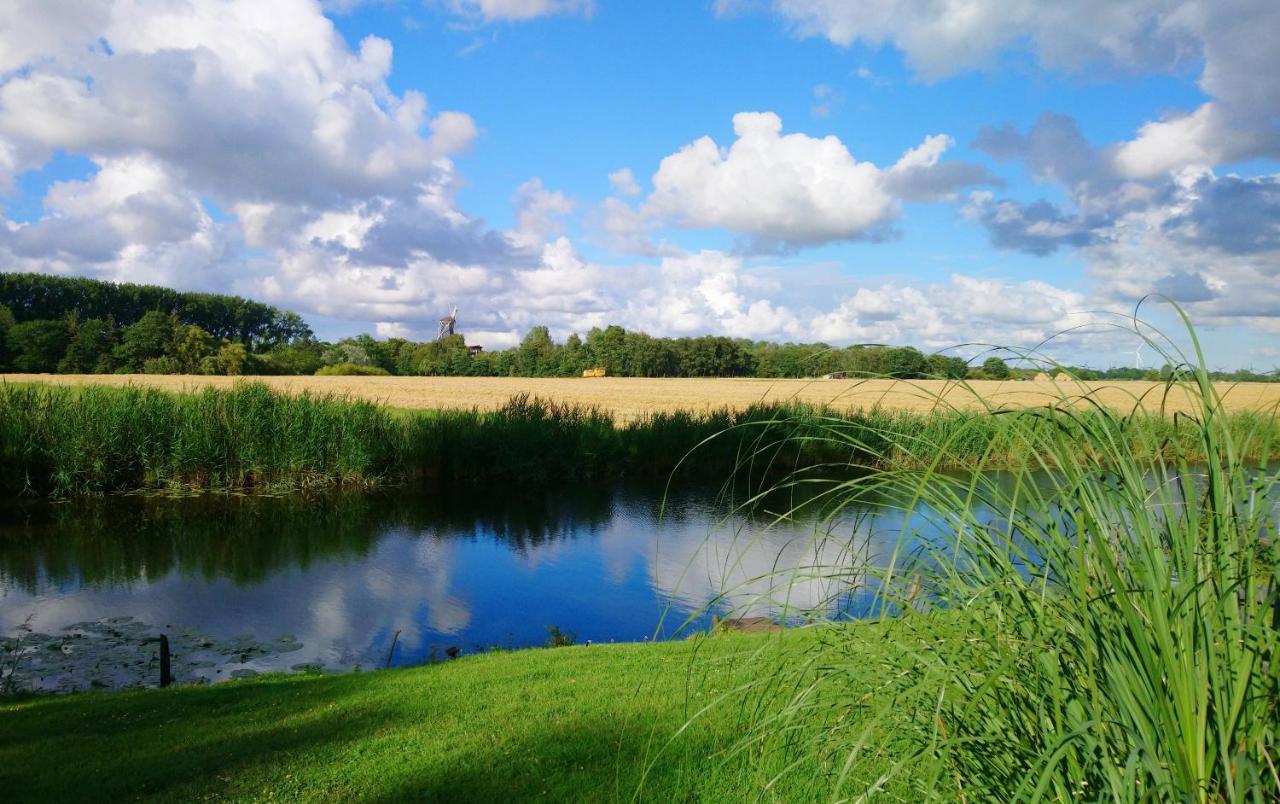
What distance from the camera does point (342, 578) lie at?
11.3 meters

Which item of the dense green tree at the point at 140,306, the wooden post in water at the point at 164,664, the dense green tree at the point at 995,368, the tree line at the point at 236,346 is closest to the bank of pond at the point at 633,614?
the dense green tree at the point at 995,368

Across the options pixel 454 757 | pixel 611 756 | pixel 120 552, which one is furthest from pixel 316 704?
pixel 120 552

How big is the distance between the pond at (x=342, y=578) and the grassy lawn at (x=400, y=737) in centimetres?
117

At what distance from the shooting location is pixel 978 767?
5.69ft

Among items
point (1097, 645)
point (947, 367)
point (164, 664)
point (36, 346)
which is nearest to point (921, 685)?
point (1097, 645)

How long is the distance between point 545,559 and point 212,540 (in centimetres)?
581

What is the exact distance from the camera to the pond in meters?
8.33

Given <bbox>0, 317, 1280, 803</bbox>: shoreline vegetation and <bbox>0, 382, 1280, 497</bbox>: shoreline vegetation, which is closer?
<bbox>0, 317, 1280, 803</bbox>: shoreline vegetation

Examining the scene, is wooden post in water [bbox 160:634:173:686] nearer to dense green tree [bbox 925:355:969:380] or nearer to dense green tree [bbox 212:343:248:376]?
dense green tree [bbox 925:355:969:380]

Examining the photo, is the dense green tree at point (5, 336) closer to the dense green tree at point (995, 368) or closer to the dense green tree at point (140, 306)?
the dense green tree at point (140, 306)

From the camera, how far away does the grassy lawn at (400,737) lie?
12.4ft

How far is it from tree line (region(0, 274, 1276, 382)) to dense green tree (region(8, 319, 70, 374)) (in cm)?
7

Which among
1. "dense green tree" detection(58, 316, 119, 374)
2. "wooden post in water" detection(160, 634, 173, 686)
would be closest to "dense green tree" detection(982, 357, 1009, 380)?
"wooden post in water" detection(160, 634, 173, 686)

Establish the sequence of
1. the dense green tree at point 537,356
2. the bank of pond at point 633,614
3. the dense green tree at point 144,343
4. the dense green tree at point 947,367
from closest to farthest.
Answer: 1. the bank of pond at point 633,614
2. the dense green tree at point 947,367
3. the dense green tree at point 144,343
4. the dense green tree at point 537,356
